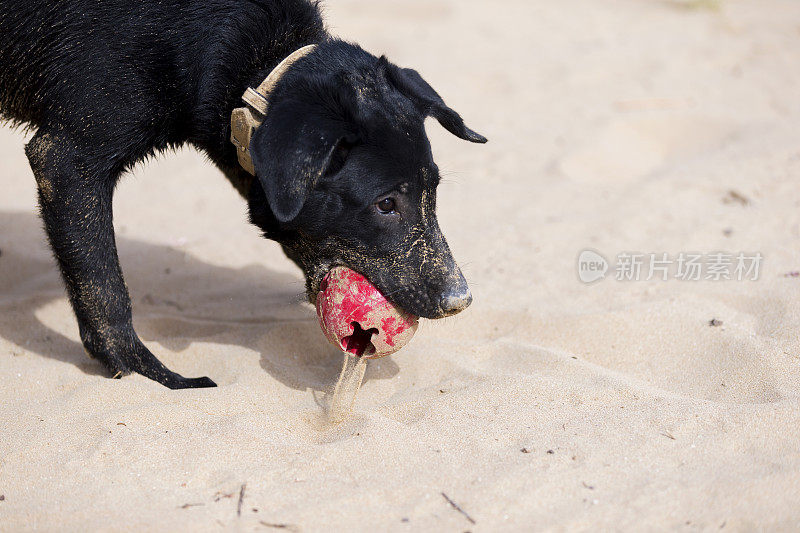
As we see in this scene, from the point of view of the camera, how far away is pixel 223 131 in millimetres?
3793

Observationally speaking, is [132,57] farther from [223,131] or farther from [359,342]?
[359,342]

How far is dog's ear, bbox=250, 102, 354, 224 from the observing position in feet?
10.7

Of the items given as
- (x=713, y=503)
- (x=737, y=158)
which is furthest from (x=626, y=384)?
(x=737, y=158)

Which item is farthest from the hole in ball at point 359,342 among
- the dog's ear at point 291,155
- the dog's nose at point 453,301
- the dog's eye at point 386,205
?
the dog's ear at point 291,155

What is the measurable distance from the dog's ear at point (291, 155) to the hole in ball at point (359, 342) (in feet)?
2.14

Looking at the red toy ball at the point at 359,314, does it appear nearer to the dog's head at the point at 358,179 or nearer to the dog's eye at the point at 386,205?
the dog's head at the point at 358,179

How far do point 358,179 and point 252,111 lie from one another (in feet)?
1.85

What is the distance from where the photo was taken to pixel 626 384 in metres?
3.80

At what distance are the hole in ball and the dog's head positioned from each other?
9.3 inches

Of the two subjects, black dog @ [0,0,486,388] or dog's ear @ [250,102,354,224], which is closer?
dog's ear @ [250,102,354,224]

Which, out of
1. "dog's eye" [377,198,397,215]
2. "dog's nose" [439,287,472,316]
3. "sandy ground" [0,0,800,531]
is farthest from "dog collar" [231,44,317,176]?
"sandy ground" [0,0,800,531]

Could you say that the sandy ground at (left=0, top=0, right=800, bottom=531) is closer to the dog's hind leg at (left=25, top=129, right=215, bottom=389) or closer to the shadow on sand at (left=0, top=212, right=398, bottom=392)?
the shadow on sand at (left=0, top=212, right=398, bottom=392)

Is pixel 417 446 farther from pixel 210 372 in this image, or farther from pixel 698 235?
pixel 698 235

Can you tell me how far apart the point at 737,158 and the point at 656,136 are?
2.93 ft
